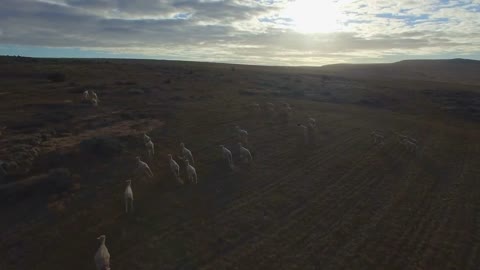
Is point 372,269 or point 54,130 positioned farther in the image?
point 54,130

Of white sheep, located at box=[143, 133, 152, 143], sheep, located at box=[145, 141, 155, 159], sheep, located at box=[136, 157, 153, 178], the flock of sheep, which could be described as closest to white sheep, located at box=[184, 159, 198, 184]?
the flock of sheep

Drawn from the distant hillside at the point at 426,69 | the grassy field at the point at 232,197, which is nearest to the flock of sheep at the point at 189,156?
the grassy field at the point at 232,197

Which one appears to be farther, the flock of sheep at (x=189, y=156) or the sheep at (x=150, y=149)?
the sheep at (x=150, y=149)

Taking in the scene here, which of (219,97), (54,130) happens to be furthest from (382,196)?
(219,97)

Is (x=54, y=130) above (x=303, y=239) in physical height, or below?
above

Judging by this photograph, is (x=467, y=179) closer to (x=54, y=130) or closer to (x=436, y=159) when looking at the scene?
(x=436, y=159)

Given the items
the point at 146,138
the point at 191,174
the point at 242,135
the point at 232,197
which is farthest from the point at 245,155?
the point at 146,138

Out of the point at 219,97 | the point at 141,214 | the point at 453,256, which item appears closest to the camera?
the point at 453,256

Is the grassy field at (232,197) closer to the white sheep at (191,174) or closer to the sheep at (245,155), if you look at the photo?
the sheep at (245,155)

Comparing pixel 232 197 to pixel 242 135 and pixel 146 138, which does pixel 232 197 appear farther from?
pixel 242 135
